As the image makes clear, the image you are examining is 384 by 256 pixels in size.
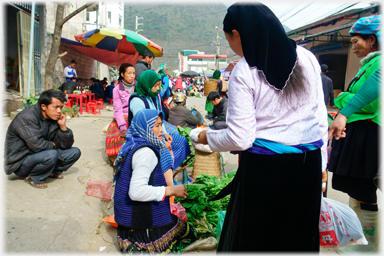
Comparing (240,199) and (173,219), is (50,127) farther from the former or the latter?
(240,199)

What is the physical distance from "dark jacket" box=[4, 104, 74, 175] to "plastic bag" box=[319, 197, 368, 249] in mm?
3056

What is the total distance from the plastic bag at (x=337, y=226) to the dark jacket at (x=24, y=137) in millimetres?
3056

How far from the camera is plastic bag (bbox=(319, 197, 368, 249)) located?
1.94 metres

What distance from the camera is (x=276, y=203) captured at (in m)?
1.49

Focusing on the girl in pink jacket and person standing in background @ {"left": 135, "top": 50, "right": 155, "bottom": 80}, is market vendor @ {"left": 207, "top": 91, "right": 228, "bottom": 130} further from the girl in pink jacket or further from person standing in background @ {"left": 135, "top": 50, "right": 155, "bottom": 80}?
the girl in pink jacket

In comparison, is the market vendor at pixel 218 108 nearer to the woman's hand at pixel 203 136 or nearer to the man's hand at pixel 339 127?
the man's hand at pixel 339 127

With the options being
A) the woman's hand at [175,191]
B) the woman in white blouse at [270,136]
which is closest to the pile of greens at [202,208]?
the woman's hand at [175,191]

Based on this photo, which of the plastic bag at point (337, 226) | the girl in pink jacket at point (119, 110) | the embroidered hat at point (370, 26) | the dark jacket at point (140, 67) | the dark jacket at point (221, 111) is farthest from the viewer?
the dark jacket at point (221, 111)

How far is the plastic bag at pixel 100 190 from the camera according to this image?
351cm

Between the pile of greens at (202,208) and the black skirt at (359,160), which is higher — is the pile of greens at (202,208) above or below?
below

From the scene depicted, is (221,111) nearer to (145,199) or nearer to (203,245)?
(203,245)

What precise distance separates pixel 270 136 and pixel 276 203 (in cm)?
36

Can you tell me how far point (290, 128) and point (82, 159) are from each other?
3.98 metres

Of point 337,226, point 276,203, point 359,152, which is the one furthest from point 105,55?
point 276,203
